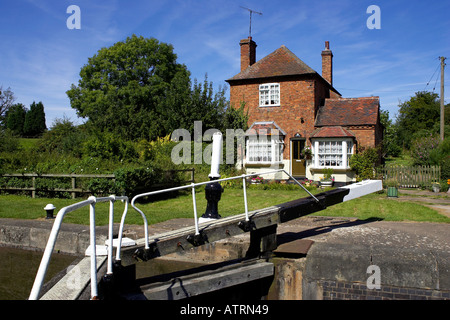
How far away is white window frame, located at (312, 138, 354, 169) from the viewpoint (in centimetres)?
1909

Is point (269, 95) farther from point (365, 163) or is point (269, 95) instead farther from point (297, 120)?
point (365, 163)

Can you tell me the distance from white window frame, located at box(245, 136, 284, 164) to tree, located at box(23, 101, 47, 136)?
5239 cm

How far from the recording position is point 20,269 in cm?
762

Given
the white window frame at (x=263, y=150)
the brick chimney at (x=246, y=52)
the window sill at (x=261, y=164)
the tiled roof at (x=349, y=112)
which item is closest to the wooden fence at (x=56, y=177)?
the window sill at (x=261, y=164)

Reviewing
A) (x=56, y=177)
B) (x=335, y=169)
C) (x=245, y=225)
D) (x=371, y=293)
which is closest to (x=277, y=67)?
(x=335, y=169)

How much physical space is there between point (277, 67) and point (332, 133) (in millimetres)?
5297

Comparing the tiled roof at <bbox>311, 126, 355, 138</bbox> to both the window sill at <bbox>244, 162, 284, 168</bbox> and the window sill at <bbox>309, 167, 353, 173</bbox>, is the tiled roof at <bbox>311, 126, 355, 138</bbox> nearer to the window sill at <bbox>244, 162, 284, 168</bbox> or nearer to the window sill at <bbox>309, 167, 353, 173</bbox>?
the window sill at <bbox>309, 167, 353, 173</bbox>

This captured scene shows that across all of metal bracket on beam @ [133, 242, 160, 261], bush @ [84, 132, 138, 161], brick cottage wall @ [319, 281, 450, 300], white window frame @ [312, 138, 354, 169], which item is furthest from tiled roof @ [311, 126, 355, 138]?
metal bracket on beam @ [133, 242, 160, 261]

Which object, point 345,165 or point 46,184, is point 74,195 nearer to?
point 46,184

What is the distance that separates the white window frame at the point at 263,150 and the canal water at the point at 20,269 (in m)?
14.0

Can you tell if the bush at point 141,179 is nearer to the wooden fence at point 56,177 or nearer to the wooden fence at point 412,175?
the wooden fence at point 56,177

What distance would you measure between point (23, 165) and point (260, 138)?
1181 cm

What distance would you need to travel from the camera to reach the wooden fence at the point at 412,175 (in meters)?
17.3

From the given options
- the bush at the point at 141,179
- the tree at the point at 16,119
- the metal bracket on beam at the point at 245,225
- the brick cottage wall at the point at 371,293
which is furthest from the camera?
the tree at the point at 16,119
